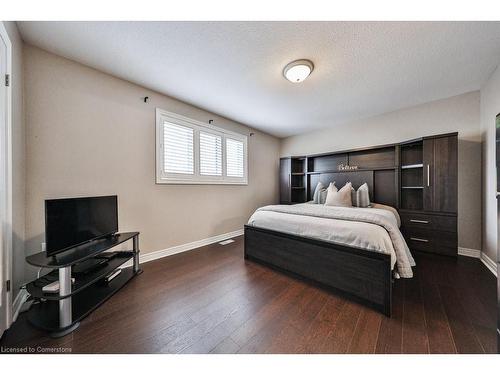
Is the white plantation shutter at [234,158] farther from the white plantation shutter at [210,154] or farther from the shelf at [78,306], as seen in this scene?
the shelf at [78,306]

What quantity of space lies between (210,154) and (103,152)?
1.56 m

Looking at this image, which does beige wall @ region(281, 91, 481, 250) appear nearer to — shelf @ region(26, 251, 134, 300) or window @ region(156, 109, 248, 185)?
window @ region(156, 109, 248, 185)

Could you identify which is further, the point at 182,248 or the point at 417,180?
the point at 417,180

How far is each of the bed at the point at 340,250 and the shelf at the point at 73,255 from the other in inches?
65.3

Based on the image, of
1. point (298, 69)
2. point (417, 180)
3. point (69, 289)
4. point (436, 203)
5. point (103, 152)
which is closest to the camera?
point (69, 289)

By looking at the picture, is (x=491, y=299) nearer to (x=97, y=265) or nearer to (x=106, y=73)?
(x=97, y=265)

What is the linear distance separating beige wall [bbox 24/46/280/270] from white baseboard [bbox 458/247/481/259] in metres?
3.90

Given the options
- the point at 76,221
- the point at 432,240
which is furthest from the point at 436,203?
the point at 76,221

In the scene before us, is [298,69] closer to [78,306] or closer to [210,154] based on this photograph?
[210,154]

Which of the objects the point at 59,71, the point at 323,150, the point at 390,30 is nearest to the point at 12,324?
the point at 59,71

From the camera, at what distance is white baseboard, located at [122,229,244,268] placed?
98.0 inches

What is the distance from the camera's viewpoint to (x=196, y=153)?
121 inches

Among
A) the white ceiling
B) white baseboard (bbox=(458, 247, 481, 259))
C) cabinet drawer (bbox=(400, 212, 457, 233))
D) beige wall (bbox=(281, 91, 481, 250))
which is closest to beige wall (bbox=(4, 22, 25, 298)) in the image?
the white ceiling

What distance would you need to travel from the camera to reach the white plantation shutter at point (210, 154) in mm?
3191
